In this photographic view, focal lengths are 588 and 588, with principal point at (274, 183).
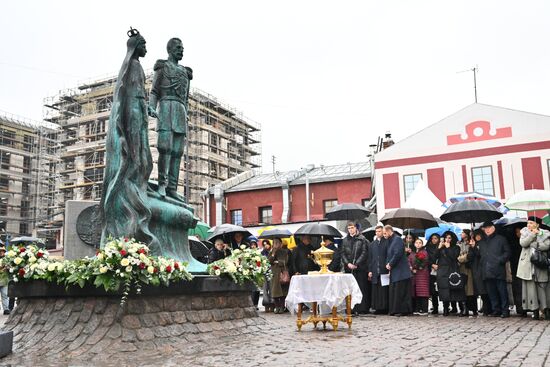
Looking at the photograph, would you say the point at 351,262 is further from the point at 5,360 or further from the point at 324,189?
the point at 324,189

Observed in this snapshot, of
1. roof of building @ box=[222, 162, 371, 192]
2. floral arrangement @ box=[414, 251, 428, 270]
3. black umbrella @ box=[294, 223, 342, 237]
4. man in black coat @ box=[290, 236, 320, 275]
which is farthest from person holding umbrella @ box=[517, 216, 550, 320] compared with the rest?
roof of building @ box=[222, 162, 371, 192]

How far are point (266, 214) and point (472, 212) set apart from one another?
27332 millimetres

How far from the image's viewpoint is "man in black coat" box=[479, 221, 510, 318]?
11383 mm

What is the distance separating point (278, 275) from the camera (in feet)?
45.4

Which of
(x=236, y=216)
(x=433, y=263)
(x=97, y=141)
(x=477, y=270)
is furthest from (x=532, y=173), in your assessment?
(x=97, y=141)

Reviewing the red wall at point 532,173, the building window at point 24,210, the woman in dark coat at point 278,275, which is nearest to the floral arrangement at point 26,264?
the woman in dark coat at point 278,275

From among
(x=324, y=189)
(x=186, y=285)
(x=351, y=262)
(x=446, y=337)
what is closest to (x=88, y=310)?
(x=186, y=285)

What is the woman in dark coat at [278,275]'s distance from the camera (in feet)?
45.4

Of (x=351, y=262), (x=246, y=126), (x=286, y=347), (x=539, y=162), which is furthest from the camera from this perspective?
(x=246, y=126)

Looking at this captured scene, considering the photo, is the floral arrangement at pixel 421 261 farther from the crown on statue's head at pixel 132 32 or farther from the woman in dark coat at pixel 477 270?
the crown on statue's head at pixel 132 32

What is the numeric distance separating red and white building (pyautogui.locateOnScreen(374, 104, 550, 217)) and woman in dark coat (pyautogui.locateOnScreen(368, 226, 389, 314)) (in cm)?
1820

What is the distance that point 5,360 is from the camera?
6367mm

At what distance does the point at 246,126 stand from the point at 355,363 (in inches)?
2191

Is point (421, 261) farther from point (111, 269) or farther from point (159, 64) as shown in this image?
point (111, 269)
